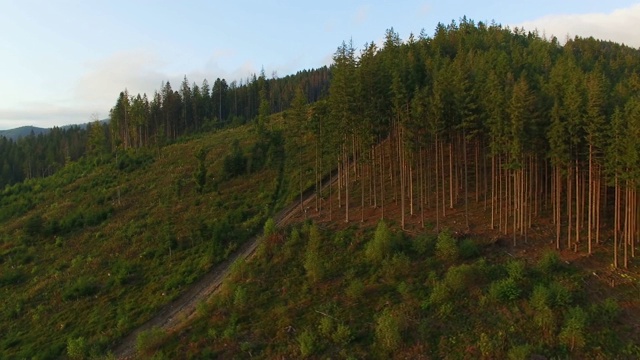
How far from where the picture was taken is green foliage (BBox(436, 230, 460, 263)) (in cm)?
2972

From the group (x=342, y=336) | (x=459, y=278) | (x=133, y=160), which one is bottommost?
(x=342, y=336)

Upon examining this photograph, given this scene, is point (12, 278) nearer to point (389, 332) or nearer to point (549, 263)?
point (389, 332)

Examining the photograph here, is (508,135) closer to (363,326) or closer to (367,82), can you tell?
(367,82)

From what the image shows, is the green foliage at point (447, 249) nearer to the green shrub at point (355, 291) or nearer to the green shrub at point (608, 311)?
the green shrub at point (355, 291)

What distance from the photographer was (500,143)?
3372cm

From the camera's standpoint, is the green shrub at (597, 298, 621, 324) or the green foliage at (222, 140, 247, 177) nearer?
the green shrub at (597, 298, 621, 324)

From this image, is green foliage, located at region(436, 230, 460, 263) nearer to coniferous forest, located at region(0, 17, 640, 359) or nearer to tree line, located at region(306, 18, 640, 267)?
coniferous forest, located at region(0, 17, 640, 359)

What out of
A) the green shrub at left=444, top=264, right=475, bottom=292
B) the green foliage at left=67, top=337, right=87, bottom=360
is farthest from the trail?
the green shrub at left=444, top=264, right=475, bottom=292

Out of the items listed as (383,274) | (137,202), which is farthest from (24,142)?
(383,274)

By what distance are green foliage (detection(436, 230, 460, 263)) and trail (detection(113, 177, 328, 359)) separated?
1388 centimetres

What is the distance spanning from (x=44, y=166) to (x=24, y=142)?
29.1 meters

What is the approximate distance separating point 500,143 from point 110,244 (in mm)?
33985

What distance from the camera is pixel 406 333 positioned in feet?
79.2

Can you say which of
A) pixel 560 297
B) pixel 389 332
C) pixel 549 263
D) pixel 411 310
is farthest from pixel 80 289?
pixel 549 263
